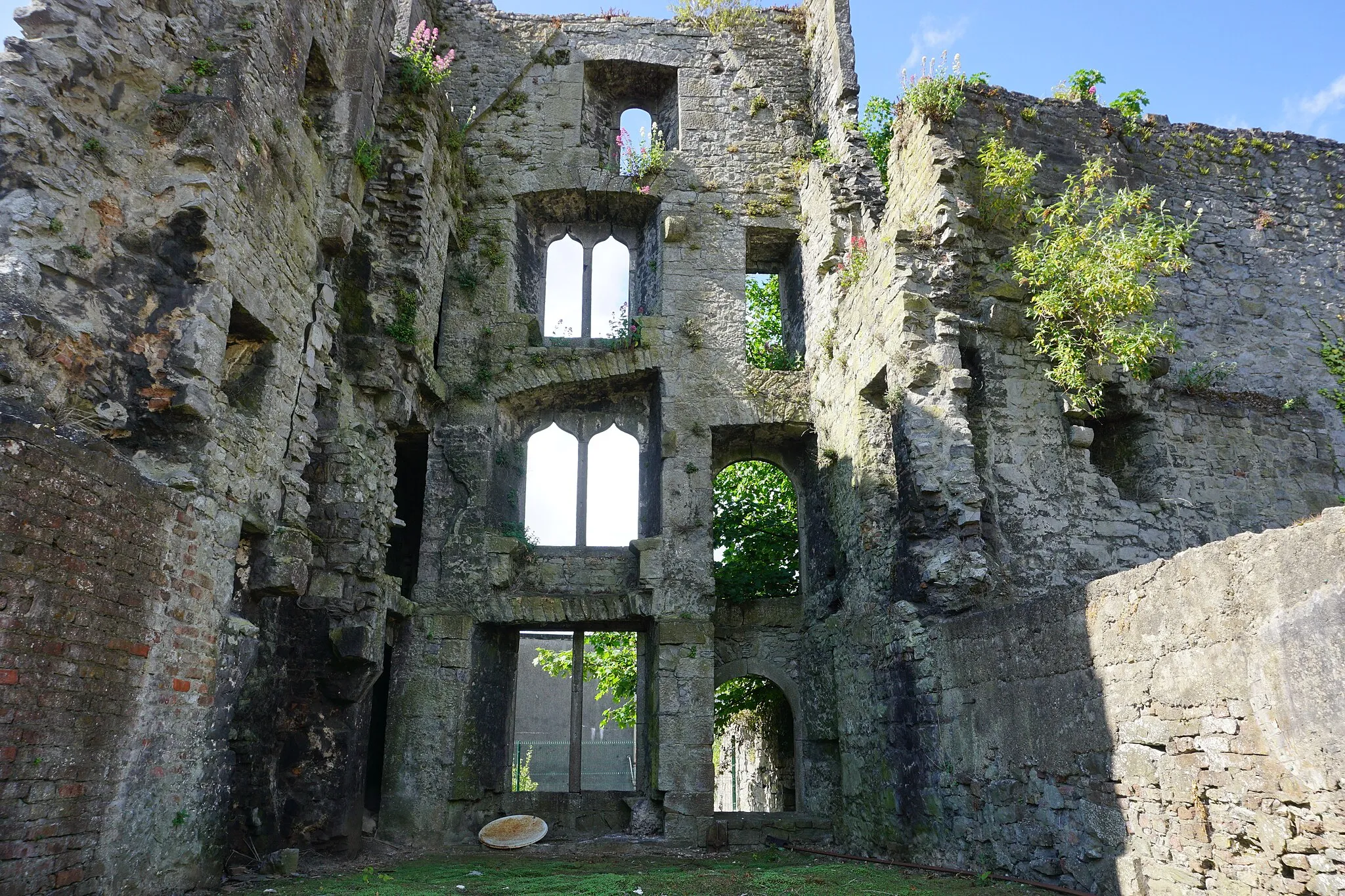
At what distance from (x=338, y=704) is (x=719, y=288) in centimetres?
760

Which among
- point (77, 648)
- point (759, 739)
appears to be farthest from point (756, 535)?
point (77, 648)

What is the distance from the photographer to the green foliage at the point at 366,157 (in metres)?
8.99

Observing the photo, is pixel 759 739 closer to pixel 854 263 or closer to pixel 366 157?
pixel 854 263

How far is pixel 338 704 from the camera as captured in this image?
8328 mm

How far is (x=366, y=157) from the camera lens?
9117 mm

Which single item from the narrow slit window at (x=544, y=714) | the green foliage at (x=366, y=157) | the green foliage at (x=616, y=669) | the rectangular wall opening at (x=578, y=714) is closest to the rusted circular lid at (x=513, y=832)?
the rectangular wall opening at (x=578, y=714)

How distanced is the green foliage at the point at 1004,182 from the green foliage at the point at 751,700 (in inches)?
298

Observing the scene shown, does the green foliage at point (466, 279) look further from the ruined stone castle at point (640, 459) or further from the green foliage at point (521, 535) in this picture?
the green foliage at point (521, 535)

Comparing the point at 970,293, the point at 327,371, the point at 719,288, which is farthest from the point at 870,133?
the point at 327,371

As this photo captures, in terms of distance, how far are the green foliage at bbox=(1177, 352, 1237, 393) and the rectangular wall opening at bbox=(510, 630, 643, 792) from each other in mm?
7175

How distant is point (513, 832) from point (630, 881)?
13.2 feet

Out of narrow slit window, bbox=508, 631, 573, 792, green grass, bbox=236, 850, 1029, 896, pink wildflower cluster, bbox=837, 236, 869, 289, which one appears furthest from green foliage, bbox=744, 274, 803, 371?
narrow slit window, bbox=508, 631, 573, 792

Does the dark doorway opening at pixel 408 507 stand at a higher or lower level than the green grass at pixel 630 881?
higher

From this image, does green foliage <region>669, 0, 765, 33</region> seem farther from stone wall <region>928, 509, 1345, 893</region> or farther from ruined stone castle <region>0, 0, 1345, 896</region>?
stone wall <region>928, 509, 1345, 893</region>
